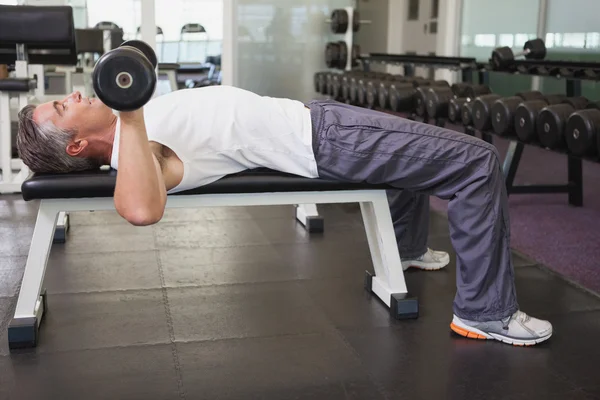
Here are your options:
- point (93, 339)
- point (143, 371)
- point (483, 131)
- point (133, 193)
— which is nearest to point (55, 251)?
point (93, 339)

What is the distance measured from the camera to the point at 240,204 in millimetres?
1870

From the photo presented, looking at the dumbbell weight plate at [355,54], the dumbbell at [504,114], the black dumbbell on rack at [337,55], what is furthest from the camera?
the dumbbell weight plate at [355,54]

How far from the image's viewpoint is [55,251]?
101 inches

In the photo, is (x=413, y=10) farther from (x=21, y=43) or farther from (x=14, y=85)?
(x=14, y=85)

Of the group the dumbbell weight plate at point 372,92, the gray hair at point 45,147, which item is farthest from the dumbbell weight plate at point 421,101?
the gray hair at point 45,147

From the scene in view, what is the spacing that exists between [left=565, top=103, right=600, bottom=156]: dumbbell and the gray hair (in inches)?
72.4

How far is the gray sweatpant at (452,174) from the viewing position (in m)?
1.75

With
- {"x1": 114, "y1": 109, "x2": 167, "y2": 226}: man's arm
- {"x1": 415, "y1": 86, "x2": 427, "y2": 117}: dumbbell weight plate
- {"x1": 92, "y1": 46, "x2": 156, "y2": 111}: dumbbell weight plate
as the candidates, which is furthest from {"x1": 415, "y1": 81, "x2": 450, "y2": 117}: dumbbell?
{"x1": 92, "y1": 46, "x2": 156, "y2": 111}: dumbbell weight plate

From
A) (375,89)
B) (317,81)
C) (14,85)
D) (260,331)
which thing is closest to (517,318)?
(260,331)

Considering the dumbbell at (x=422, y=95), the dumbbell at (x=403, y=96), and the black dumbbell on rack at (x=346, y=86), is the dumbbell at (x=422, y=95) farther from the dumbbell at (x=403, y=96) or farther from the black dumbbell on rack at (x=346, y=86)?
the black dumbbell on rack at (x=346, y=86)

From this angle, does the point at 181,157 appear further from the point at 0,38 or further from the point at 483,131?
the point at 0,38

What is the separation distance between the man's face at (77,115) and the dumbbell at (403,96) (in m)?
2.94

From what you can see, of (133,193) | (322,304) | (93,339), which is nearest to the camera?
(133,193)

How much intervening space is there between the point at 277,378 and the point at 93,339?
0.55m
